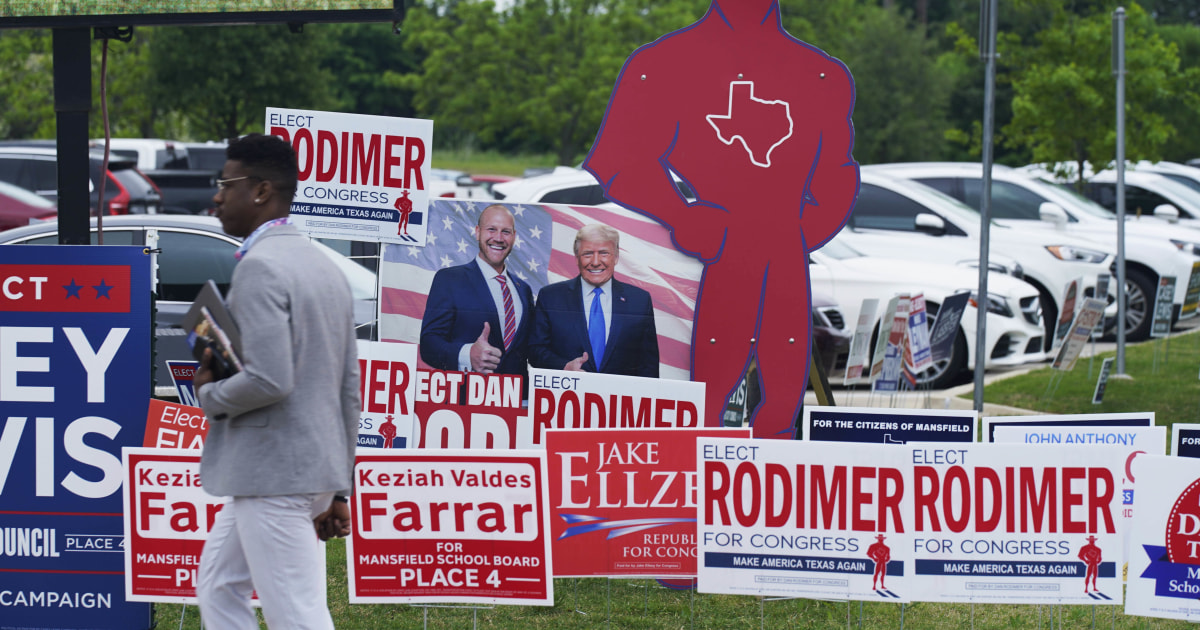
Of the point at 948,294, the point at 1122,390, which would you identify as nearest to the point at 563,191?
the point at 948,294

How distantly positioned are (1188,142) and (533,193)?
1346 inches

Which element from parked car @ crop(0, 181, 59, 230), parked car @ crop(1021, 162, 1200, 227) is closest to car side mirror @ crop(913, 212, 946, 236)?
parked car @ crop(1021, 162, 1200, 227)

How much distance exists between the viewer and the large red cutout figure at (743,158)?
221 inches

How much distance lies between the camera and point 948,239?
13109mm

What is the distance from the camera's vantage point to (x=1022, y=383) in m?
11.2

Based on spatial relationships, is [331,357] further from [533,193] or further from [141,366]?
[533,193]

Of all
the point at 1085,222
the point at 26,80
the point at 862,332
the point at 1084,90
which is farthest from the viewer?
the point at 26,80

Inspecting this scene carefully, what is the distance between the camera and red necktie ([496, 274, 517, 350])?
235 inches

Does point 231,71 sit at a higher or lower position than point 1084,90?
higher

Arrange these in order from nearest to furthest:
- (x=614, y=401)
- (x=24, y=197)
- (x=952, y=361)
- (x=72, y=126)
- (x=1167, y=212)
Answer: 1. (x=72, y=126)
2. (x=614, y=401)
3. (x=952, y=361)
4. (x=24, y=197)
5. (x=1167, y=212)

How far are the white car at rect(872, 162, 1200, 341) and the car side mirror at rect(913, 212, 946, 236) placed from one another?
100cm

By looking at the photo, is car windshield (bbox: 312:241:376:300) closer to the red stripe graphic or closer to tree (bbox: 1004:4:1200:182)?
the red stripe graphic

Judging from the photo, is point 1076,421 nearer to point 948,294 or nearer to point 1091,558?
point 1091,558

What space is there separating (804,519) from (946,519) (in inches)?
20.5
